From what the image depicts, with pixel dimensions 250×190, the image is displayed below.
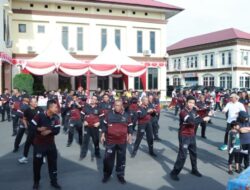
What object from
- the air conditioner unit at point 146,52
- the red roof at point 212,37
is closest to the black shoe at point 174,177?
the air conditioner unit at point 146,52

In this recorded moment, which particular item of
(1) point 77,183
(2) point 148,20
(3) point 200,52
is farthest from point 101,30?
(3) point 200,52

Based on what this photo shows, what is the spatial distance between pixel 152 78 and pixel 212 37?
27.0 metres

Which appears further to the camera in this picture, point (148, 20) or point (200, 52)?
point (200, 52)

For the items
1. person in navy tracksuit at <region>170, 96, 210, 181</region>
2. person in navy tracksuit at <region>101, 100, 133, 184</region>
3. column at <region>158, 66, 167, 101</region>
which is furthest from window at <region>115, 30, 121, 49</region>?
person in navy tracksuit at <region>101, 100, 133, 184</region>

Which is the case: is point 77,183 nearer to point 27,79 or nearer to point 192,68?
point 27,79

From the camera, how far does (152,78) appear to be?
3077cm

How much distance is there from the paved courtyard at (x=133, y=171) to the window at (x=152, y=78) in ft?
66.0

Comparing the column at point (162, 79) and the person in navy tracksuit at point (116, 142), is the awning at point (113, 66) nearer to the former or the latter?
the column at point (162, 79)

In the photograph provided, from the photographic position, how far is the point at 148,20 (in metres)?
30.0

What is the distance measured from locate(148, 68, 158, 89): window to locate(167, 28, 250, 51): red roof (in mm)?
21613

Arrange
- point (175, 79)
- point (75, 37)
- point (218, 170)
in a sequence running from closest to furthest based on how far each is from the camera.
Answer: point (218, 170) → point (75, 37) → point (175, 79)

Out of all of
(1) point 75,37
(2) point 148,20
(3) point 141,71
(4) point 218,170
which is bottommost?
(4) point 218,170

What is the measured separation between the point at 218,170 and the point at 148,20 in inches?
956

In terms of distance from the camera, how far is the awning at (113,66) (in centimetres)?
2105
